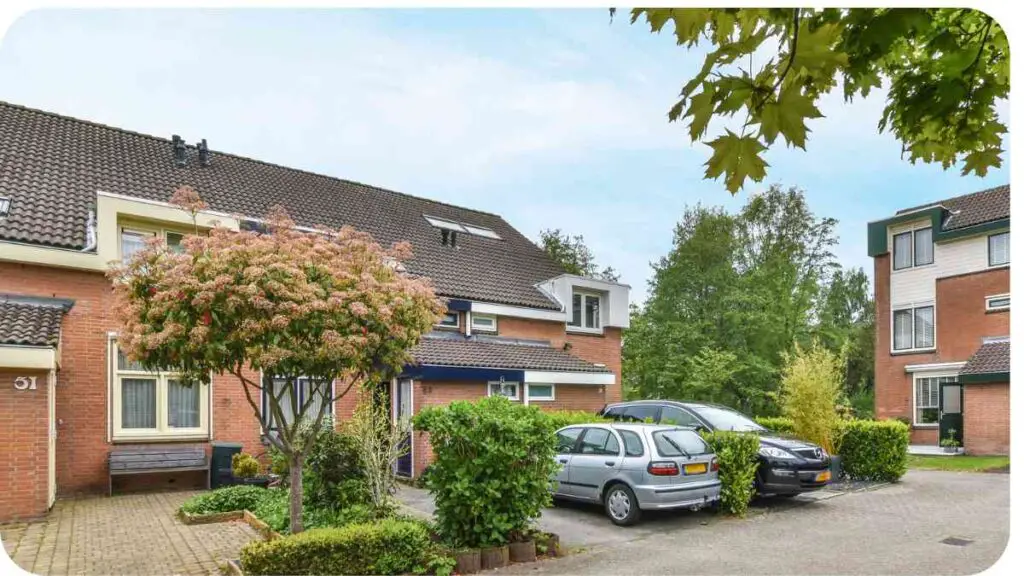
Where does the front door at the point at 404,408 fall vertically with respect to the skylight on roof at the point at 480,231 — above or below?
below

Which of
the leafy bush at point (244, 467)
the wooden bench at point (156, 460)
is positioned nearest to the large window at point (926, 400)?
the leafy bush at point (244, 467)

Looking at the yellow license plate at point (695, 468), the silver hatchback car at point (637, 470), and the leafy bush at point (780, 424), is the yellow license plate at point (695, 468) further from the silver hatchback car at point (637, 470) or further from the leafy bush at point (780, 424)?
the leafy bush at point (780, 424)

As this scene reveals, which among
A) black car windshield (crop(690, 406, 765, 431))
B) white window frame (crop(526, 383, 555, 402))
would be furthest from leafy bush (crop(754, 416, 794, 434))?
white window frame (crop(526, 383, 555, 402))

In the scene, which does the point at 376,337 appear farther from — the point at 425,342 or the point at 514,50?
the point at 425,342

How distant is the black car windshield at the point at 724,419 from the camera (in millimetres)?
13375

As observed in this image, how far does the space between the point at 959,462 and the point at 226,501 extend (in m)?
20.6

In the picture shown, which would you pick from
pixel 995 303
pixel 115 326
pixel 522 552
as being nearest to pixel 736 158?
pixel 522 552

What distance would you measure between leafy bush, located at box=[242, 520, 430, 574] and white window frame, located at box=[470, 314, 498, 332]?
10819 millimetres

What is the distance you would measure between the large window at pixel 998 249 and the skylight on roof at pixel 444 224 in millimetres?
18945

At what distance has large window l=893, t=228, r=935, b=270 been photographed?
2599 centimetres

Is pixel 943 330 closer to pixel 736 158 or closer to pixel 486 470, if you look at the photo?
pixel 486 470

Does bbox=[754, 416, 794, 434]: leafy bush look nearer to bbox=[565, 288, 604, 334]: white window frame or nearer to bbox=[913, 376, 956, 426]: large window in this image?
bbox=[565, 288, 604, 334]: white window frame

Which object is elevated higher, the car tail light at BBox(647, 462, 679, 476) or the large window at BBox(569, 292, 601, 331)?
the large window at BBox(569, 292, 601, 331)

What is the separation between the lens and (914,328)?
26281 millimetres
